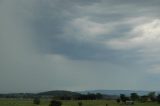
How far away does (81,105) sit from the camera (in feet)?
639

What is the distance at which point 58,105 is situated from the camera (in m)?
173

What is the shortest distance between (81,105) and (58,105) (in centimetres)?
2410

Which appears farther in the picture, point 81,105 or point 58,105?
point 81,105
